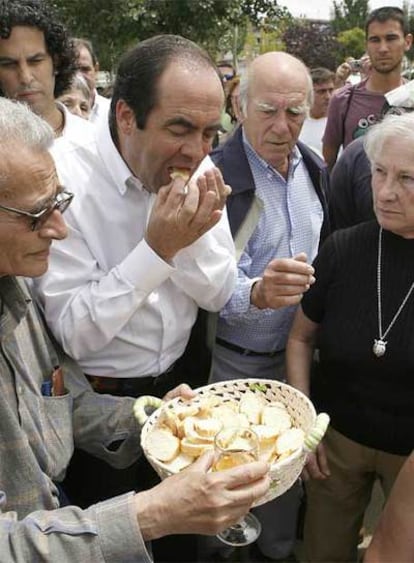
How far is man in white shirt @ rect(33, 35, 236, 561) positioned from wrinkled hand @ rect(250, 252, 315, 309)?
142mm

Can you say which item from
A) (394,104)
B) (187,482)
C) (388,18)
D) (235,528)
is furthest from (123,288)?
(388,18)

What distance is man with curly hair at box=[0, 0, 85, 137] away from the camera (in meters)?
2.57

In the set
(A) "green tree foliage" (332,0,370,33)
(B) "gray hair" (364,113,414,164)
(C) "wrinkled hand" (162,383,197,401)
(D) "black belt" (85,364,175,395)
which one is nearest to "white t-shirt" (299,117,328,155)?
(B) "gray hair" (364,113,414,164)

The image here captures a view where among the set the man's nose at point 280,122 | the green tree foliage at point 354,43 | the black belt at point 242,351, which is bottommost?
the green tree foliage at point 354,43

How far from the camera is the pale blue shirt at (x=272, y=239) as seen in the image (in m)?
2.50

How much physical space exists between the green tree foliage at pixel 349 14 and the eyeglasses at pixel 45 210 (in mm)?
56665

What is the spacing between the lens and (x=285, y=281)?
2.02 metres

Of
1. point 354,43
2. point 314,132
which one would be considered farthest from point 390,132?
point 354,43

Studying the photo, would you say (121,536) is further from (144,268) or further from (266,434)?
(144,268)

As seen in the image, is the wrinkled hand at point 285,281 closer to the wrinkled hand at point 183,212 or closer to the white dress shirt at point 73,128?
the wrinkled hand at point 183,212

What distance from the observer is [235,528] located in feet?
7.65

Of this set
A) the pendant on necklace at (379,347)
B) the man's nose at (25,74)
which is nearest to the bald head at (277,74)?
the man's nose at (25,74)

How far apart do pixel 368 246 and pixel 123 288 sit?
943 mm

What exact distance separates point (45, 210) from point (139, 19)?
47.2 feet
